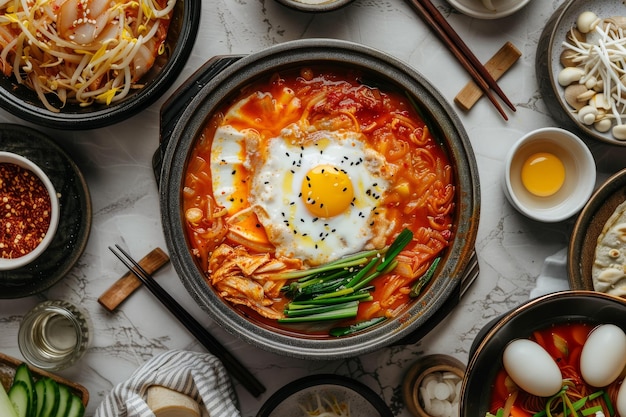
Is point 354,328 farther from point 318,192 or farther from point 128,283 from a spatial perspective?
point 128,283

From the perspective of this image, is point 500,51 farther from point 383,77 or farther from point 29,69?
point 29,69

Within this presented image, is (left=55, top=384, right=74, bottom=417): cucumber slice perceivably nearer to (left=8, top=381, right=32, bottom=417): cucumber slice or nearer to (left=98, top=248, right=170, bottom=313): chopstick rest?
(left=8, top=381, right=32, bottom=417): cucumber slice

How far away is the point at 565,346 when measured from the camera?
3.05 metres

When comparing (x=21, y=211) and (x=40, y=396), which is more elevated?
(x=21, y=211)

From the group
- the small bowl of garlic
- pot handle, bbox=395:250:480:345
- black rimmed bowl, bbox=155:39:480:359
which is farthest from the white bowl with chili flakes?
the small bowl of garlic

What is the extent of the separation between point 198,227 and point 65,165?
30.9 inches

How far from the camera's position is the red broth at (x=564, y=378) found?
300 cm

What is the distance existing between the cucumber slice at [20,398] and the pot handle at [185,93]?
4.07ft

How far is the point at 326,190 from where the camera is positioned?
3.08m

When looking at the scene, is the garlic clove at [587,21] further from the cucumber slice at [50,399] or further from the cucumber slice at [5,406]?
the cucumber slice at [5,406]

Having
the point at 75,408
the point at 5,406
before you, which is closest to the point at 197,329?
the point at 75,408

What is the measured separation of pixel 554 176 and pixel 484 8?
94cm

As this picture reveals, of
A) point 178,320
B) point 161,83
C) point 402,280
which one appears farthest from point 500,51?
point 178,320

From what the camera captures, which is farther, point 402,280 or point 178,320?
point 178,320
